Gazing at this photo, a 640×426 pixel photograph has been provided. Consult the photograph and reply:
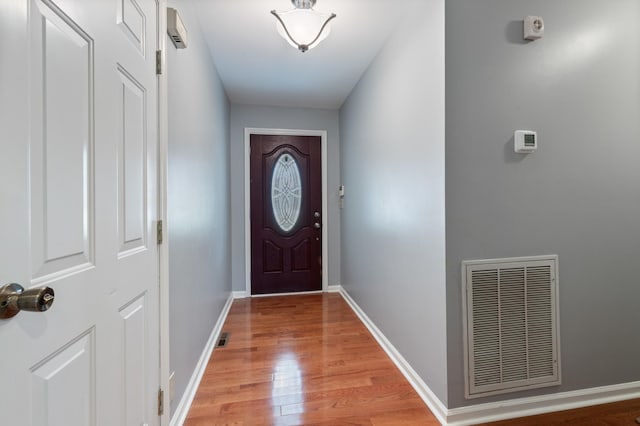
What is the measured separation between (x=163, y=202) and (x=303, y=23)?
1225 millimetres

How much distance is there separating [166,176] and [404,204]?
4.75ft

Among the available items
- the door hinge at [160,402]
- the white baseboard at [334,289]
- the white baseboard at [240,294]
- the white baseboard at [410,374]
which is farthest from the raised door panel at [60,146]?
the white baseboard at [334,289]

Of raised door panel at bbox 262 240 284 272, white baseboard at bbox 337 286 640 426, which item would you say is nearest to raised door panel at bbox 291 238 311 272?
raised door panel at bbox 262 240 284 272

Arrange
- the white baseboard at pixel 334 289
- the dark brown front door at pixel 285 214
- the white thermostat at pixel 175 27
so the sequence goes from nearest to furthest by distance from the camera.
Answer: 1. the white thermostat at pixel 175 27
2. the dark brown front door at pixel 285 214
3. the white baseboard at pixel 334 289

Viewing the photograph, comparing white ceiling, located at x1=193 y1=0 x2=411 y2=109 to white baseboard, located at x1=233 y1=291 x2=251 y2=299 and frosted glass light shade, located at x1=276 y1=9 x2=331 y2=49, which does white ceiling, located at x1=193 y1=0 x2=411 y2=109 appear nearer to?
frosted glass light shade, located at x1=276 y1=9 x2=331 y2=49

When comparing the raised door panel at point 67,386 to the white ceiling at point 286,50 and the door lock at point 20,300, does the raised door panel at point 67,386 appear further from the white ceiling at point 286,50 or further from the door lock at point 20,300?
the white ceiling at point 286,50

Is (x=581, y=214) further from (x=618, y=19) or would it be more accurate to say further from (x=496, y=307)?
(x=618, y=19)

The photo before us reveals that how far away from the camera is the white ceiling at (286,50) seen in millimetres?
1835

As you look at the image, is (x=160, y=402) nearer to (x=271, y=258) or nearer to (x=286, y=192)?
(x=271, y=258)

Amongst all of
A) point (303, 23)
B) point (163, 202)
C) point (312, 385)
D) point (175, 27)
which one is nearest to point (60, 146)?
point (163, 202)

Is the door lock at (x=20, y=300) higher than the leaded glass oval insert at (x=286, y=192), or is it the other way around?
the leaded glass oval insert at (x=286, y=192)

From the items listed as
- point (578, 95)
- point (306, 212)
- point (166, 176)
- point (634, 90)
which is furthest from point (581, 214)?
point (306, 212)

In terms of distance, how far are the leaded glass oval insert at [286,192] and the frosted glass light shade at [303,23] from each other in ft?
6.81

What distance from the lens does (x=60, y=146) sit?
0.69m
